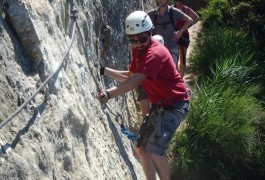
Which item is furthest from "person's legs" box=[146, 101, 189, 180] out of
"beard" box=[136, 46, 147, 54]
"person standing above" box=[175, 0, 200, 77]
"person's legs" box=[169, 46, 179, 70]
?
"person standing above" box=[175, 0, 200, 77]

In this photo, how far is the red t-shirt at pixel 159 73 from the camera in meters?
4.60

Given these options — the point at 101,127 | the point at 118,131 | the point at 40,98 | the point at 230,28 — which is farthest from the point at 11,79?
the point at 230,28

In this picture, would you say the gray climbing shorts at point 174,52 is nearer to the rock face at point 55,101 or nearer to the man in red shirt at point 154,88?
the rock face at point 55,101

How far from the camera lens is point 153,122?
527 centimetres

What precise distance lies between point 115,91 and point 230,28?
719 cm

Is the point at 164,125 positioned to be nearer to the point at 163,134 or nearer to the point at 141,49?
the point at 163,134

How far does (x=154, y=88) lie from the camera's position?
497cm

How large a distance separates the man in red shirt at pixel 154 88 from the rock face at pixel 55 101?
33 centimetres

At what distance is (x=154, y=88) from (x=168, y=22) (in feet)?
7.51

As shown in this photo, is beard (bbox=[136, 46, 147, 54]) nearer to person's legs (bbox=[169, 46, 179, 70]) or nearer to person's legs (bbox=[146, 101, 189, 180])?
person's legs (bbox=[146, 101, 189, 180])

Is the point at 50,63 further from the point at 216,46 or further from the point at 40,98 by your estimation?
the point at 216,46

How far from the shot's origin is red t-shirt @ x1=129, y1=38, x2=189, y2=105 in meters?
4.60

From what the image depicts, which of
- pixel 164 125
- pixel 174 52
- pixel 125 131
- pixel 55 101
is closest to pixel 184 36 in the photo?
pixel 174 52

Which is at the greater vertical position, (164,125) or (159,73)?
(159,73)
